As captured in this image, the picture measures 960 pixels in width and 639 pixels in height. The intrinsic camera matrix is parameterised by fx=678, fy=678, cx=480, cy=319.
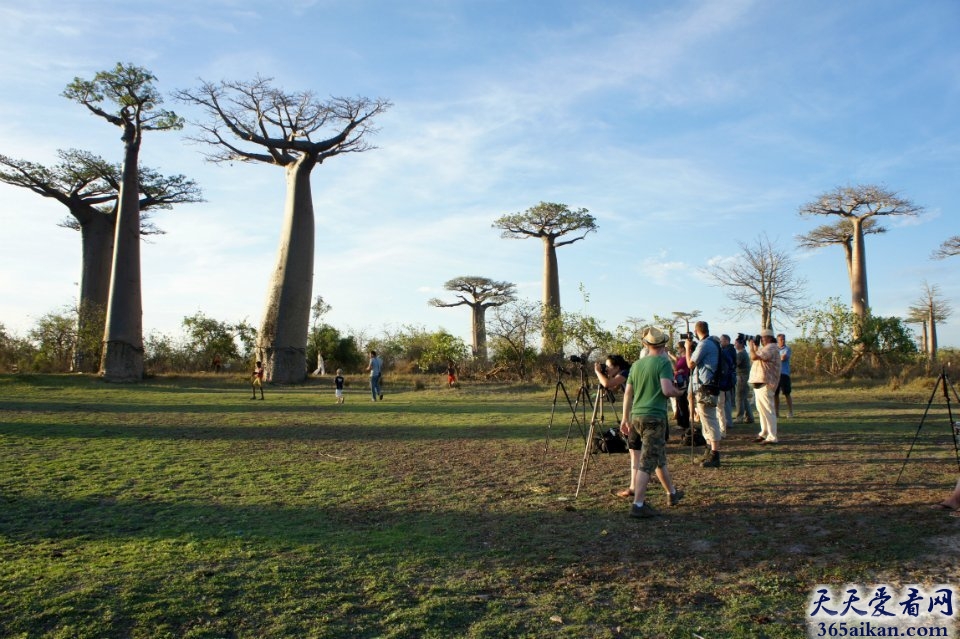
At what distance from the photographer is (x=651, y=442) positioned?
5160mm

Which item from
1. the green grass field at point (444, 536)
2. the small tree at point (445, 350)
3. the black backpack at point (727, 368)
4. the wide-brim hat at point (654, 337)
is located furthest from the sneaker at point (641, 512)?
the small tree at point (445, 350)

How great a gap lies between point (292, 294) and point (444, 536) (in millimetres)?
20409

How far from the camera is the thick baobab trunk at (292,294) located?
78.1 ft

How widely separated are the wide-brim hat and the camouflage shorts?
2.08ft

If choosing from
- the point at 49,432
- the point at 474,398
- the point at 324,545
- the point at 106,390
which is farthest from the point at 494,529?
the point at 106,390

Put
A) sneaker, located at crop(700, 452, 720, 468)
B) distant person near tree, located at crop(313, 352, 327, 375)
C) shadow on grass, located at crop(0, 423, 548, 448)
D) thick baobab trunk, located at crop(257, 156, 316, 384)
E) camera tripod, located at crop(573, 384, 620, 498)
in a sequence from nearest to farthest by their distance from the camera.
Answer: camera tripod, located at crop(573, 384, 620, 498)
sneaker, located at crop(700, 452, 720, 468)
shadow on grass, located at crop(0, 423, 548, 448)
thick baobab trunk, located at crop(257, 156, 316, 384)
distant person near tree, located at crop(313, 352, 327, 375)

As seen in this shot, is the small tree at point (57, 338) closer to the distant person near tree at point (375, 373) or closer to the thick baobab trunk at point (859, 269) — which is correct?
the distant person near tree at point (375, 373)

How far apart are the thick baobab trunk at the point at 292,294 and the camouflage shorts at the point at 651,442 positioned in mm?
20246

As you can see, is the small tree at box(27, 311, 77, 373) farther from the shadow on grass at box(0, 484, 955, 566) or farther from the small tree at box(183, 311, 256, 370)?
the shadow on grass at box(0, 484, 955, 566)

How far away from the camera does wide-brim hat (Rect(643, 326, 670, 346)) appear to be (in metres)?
5.46

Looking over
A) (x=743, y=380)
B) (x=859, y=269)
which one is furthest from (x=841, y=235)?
(x=743, y=380)

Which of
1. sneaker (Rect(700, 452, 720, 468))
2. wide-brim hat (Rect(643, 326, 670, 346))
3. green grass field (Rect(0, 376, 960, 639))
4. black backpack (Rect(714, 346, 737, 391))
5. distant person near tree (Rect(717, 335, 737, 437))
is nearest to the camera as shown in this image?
green grass field (Rect(0, 376, 960, 639))

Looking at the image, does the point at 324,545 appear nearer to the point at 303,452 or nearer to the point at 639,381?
the point at 639,381

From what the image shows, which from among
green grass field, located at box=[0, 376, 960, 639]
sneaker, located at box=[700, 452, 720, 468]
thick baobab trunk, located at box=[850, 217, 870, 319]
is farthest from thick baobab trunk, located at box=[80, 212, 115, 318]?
thick baobab trunk, located at box=[850, 217, 870, 319]
